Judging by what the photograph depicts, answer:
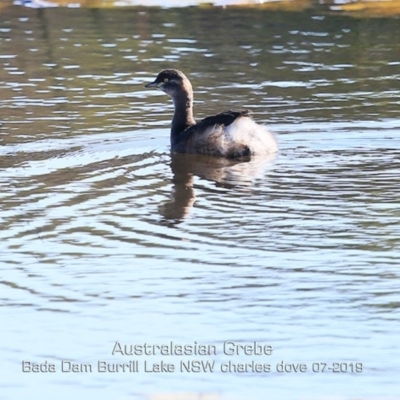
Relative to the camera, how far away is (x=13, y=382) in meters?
6.98

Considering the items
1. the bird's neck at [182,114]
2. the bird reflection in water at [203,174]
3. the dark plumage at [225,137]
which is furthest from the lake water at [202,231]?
the bird's neck at [182,114]

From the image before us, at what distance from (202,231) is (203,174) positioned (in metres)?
2.74

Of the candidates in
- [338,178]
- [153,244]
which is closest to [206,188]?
[338,178]

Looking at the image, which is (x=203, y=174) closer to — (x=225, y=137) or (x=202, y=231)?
(x=225, y=137)

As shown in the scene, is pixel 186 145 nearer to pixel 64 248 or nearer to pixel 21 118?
pixel 21 118

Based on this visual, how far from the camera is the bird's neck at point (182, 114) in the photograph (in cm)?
1420

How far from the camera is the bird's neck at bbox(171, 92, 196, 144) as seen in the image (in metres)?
14.2

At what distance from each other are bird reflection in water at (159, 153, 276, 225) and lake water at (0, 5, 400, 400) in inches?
1.7

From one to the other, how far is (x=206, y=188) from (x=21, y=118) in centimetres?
439

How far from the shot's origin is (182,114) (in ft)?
47.5

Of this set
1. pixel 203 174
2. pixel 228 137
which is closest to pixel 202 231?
pixel 203 174

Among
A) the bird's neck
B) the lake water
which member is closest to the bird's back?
the lake water

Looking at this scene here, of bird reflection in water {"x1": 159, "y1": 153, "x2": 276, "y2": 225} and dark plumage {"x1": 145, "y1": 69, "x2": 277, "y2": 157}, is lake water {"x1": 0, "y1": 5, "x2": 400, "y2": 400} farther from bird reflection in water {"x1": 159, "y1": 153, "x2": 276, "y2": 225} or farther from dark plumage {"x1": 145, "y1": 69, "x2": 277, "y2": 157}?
dark plumage {"x1": 145, "y1": 69, "x2": 277, "y2": 157}

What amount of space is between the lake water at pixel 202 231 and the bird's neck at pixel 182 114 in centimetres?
34
